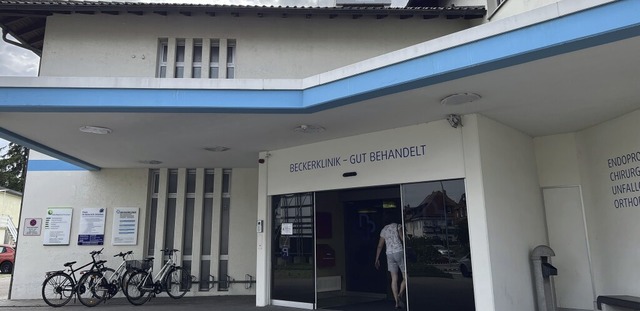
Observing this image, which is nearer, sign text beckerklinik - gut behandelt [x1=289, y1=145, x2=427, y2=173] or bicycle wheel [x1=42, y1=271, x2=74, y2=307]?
sign text beckerklinik - gut behandelt [x1=289, y1=145, x2=427, y2=173]

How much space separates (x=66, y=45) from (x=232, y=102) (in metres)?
4.81

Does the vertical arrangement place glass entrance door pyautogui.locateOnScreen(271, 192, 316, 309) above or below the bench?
above

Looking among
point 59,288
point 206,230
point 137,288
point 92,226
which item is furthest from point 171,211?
point 59,288

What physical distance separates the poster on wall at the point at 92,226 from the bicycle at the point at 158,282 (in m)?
1.36

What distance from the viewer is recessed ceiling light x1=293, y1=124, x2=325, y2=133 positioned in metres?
6.87

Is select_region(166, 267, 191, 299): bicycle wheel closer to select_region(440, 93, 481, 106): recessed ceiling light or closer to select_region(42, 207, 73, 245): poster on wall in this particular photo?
select_region(42, 207, 73, 245): poster on wall

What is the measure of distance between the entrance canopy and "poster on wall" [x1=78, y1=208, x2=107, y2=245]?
2863 mm

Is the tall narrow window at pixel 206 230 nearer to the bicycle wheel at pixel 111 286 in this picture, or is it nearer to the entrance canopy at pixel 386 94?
the bicycle wheel at pixel 111 286

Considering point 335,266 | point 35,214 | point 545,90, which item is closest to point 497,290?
point 545,90

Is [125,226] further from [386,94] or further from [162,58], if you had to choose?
[386,94]

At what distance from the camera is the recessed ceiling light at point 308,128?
6.87 m

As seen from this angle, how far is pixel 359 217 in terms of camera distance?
31.5 feet

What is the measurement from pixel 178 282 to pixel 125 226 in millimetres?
1898

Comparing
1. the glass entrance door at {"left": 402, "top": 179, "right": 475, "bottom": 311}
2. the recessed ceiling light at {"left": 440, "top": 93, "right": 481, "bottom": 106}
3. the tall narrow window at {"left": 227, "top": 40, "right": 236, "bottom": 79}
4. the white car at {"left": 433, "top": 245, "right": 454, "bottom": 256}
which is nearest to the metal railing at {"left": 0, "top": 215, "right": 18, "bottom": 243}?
the tall narrow window at {"left": 227, "top": 40, "right": 236, "bottom": 79}
